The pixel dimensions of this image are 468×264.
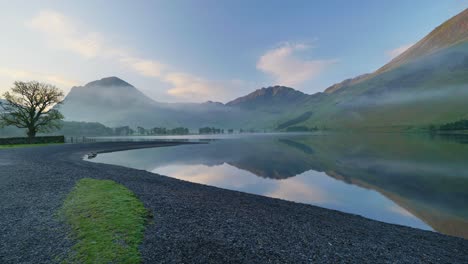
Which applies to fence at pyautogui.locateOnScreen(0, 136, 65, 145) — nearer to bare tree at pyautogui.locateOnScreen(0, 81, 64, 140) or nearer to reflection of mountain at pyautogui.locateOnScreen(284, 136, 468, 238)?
bare tree at pyautogui.locateOnScreen(0, 81, 64, 140)

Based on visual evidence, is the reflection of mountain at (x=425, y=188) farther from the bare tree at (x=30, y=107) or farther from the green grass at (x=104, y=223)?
the bare tree at (x=30, y=107)

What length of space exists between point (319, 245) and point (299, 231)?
5.54ft

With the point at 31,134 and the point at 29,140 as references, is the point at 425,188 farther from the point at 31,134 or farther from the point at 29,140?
the point at 31,134

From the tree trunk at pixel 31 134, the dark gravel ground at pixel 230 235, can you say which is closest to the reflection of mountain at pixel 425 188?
the dark gravel ground at pixel 230 235

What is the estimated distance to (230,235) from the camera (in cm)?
1027

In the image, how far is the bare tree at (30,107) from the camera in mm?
66312

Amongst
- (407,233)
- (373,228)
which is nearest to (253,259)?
(373,228)

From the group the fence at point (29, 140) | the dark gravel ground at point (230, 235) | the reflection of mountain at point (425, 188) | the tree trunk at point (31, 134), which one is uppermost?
the tree trunk at point (31, 134)

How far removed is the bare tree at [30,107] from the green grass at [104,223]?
76.0 metres

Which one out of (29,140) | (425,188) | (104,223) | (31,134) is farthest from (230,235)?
(31,134)

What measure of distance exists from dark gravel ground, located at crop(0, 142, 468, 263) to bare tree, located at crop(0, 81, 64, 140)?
7067cm

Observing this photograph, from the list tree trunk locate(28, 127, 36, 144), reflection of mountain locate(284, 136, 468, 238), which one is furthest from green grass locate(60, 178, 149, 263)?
tree trunk locate(28, 127, 36, 144)

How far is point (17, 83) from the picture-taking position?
67438mm

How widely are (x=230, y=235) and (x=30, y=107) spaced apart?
88.7 meters
